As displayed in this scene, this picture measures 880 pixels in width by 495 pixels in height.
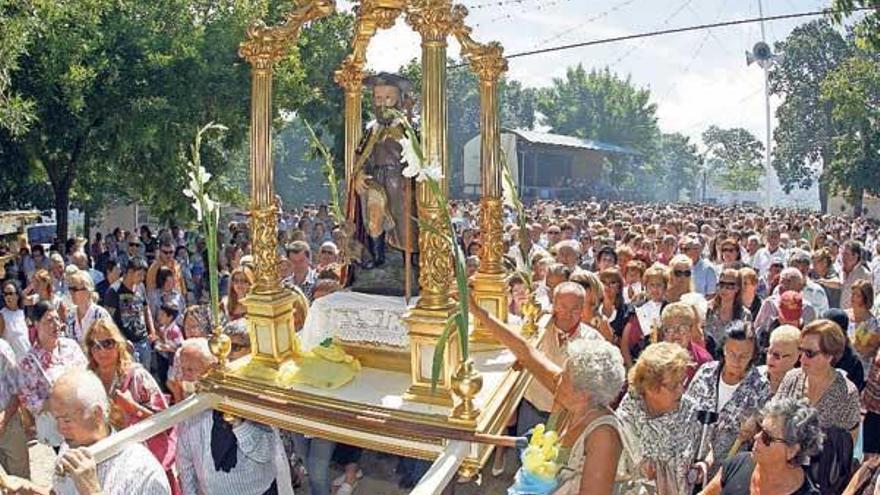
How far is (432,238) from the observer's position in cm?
483

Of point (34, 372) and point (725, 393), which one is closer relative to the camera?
point (725, 393)

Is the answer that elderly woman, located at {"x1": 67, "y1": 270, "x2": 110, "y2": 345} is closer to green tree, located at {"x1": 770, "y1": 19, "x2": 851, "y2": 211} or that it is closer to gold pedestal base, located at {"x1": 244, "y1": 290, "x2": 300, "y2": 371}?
gold pedestal base, located at {"x1": 244, "y1": 290, "x2": 300, "y2": 371}

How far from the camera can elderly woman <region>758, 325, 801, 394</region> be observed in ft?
15.8

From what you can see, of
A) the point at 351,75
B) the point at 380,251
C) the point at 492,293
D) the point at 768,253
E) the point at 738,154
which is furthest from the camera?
the point at 738,154

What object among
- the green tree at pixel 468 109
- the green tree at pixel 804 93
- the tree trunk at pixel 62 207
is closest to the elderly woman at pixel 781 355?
the tree trunk at pixel 62 207

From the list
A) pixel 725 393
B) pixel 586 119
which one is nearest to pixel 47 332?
pixel 725 393

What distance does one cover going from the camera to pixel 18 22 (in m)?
10.7

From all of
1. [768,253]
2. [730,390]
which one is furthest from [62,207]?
[730,390]

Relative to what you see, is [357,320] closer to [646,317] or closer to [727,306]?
[646,317]

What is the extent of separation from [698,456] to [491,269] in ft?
9.11

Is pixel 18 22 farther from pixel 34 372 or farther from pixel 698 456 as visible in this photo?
pixel 698 456

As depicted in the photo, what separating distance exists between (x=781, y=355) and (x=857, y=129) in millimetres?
37587

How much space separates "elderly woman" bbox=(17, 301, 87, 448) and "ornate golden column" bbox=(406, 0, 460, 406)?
2.27 m

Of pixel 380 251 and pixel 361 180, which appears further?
pixel 380 251
